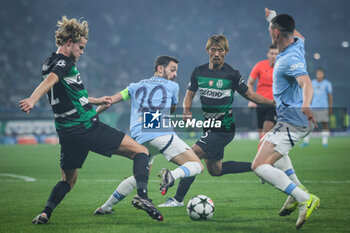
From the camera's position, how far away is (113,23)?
3534 centimetres

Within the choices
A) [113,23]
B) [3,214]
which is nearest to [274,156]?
[3,214]

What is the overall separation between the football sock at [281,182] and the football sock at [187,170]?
847mm

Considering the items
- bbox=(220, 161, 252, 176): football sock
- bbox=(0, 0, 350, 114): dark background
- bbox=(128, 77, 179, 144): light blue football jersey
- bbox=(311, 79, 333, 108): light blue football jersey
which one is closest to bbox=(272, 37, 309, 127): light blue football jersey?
bbox=(128, 77, 179, 144): light blue football jersey

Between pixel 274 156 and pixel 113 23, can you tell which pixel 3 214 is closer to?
pixel 274 156

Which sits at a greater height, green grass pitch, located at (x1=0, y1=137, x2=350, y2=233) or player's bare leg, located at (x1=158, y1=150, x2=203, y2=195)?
player's bare leg, located at (x1=158, y1=150, x2=203, y2=195)

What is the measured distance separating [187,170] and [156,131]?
0.57 meters

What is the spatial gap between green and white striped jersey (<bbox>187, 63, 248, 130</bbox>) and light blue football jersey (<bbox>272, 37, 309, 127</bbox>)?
1.49m

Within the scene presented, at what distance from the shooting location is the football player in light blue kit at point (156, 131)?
537 centimetres

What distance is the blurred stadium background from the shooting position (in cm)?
2706

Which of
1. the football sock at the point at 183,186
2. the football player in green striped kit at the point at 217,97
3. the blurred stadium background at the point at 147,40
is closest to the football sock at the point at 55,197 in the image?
the football sock at the point at 183,186

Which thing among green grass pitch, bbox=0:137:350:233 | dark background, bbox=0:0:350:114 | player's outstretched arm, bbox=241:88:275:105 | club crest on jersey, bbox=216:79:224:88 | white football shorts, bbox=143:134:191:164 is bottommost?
green grass pitch, bbox=0:137:350:233

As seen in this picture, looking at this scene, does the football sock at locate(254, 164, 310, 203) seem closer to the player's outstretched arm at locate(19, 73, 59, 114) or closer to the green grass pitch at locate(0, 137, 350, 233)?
the green grass pitch at locate(0, 137, 350, 233)

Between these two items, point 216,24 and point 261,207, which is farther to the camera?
point 216,24

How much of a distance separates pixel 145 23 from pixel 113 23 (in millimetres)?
3016
